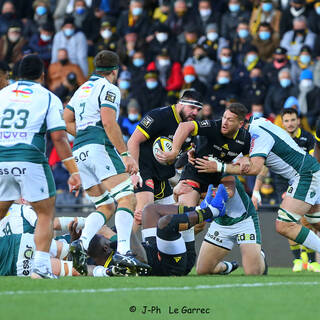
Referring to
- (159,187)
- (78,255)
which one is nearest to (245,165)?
(159,187)

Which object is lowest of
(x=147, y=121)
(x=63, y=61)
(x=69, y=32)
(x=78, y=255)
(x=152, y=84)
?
(x=78, y=255)

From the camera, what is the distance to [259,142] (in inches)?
397

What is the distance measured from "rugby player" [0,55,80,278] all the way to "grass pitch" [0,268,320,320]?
21.6 inches

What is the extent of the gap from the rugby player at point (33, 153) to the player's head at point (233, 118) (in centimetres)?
256

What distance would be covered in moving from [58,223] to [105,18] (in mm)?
9992

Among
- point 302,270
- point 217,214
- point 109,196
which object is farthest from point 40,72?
point 302,270

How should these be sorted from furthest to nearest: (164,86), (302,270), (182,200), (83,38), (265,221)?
(83,38) < (164,86) < (265,221) < (302,270) < (182,200)

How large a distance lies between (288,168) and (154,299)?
4.18 metres

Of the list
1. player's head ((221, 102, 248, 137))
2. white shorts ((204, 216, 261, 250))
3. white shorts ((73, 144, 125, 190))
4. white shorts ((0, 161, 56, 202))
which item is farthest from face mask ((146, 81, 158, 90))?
white shorts ((0, 161, 56, 202))

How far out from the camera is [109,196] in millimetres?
9539

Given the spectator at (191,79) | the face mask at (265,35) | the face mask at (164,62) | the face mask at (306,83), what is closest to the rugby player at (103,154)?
the face mask at (306,83)

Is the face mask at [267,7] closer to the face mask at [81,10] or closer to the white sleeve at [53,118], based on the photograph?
the face mask at [81,10]

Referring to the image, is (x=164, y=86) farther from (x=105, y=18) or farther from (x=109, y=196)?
(x=109, y=196)

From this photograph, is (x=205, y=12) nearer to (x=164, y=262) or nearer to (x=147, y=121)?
(x=147, y=121)
